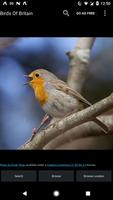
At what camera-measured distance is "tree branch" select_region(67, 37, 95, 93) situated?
3.09m

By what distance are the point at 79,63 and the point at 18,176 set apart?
42 cm

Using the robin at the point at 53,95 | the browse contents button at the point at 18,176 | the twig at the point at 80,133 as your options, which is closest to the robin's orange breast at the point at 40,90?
the robin at the point at 53,95

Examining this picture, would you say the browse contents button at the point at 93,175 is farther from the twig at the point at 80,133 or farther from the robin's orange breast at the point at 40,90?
the robin's orange breast at the point at 40,90

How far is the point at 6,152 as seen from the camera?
9.87 ft

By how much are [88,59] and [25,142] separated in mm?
318

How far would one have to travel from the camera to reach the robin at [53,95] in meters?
3.08

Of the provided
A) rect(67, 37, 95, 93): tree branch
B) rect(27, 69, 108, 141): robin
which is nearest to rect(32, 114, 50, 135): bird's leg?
rect(27, 69, 108, 141): robin

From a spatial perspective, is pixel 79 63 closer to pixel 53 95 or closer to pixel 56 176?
pixel 53 95

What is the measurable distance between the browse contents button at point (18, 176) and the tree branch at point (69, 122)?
8cm

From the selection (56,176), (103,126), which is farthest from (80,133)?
(56,176)

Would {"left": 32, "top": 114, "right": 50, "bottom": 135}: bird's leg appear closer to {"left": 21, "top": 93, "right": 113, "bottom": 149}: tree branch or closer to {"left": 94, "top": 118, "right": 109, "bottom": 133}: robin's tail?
{"left": 21, "top": 93, "right": 113, "bottom": 149}: tree branch

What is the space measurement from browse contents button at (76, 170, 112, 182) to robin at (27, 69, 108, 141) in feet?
0.67

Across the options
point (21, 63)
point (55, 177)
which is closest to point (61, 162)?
point (55, 177)
